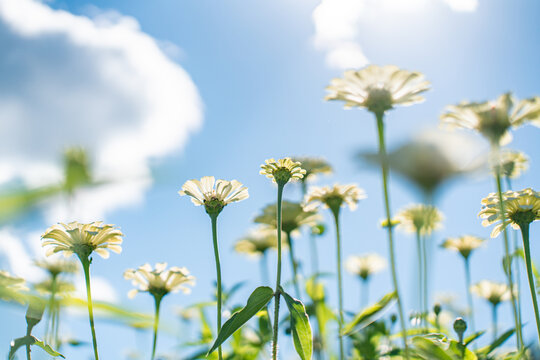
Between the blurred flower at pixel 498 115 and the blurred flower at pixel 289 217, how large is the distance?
94cm

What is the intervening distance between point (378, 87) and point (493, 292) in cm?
178

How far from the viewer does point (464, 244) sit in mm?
2629

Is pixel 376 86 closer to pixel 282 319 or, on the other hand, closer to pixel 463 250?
pixel 282 319

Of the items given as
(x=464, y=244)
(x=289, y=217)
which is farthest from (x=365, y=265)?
(x=289, y=217)

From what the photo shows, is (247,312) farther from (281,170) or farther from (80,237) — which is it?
(80,237)

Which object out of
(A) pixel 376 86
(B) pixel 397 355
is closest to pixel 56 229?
(A) pixel 376 86

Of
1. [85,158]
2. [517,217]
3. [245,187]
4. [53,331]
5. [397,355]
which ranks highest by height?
[245,187]

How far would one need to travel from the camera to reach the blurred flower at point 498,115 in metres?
1.36

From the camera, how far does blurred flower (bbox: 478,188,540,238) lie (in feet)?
5.06

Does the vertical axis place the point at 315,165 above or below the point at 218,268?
above

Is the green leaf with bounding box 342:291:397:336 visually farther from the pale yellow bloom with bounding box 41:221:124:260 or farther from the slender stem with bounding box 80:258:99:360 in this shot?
the pale yellow bloom with bounding box 41:221:124:260

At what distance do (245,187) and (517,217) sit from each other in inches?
35.4

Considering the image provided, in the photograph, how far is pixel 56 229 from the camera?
150 centimetres

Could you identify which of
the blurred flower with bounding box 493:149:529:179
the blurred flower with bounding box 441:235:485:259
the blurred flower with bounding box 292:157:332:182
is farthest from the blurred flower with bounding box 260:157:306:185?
the blurred flower with bounding box 441:235:485:259
